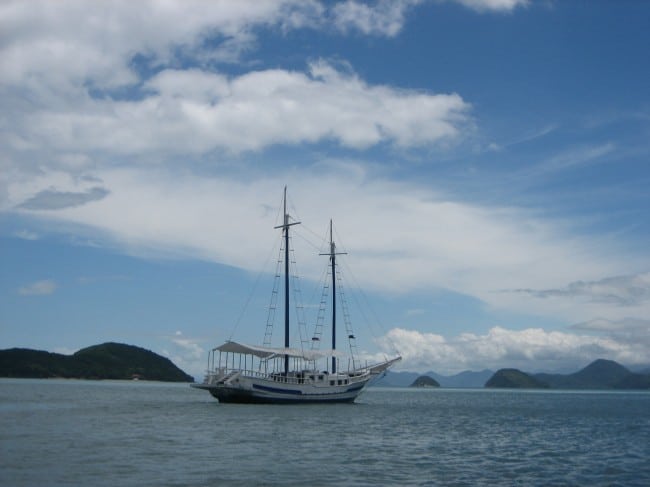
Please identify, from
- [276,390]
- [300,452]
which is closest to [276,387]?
[276,390]

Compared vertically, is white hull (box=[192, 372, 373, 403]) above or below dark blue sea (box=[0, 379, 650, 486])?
above

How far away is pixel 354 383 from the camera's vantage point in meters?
91.1

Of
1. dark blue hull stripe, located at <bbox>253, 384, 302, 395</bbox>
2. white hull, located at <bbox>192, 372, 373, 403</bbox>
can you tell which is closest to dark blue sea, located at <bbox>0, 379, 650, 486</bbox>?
white hull, located at <bbox>192, 372, 373, 403</bbox>

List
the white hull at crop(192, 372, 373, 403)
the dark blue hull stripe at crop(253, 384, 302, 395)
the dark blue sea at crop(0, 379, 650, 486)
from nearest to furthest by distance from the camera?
1. the dark blue sea at crop(0, 379, 650, 486)
2. the white hull at crop(192, 372, 373, 403)
3. the dark blue hull stripe at crop(253, 384, 302, 395)

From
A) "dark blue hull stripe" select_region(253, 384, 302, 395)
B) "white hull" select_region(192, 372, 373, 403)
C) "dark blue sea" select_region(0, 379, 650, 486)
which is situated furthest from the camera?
"dark blue hull stripe" select_region(253, 384, 302, 395)

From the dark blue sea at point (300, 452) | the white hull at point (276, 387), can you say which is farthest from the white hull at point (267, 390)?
the dark blue sea at point (300, 452)

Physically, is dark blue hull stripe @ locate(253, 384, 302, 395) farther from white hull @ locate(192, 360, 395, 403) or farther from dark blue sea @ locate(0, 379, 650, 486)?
dark blue sea @ locate(0, 379, 650, 486)

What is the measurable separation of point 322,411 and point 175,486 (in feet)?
159

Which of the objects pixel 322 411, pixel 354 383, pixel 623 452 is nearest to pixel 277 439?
pixel 623 452

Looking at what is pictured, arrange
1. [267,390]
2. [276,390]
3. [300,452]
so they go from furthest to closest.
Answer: [276,390], [267,390], [300,452]

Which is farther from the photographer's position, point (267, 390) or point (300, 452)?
Result: point (267, 390)

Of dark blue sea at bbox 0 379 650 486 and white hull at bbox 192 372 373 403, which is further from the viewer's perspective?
white hull at bbox 192 372 373 403

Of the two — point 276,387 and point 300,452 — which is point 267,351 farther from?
point 300,452

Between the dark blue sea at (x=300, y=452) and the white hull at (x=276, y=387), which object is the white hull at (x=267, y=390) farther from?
the dark blue sea at (x=300, y=452)
